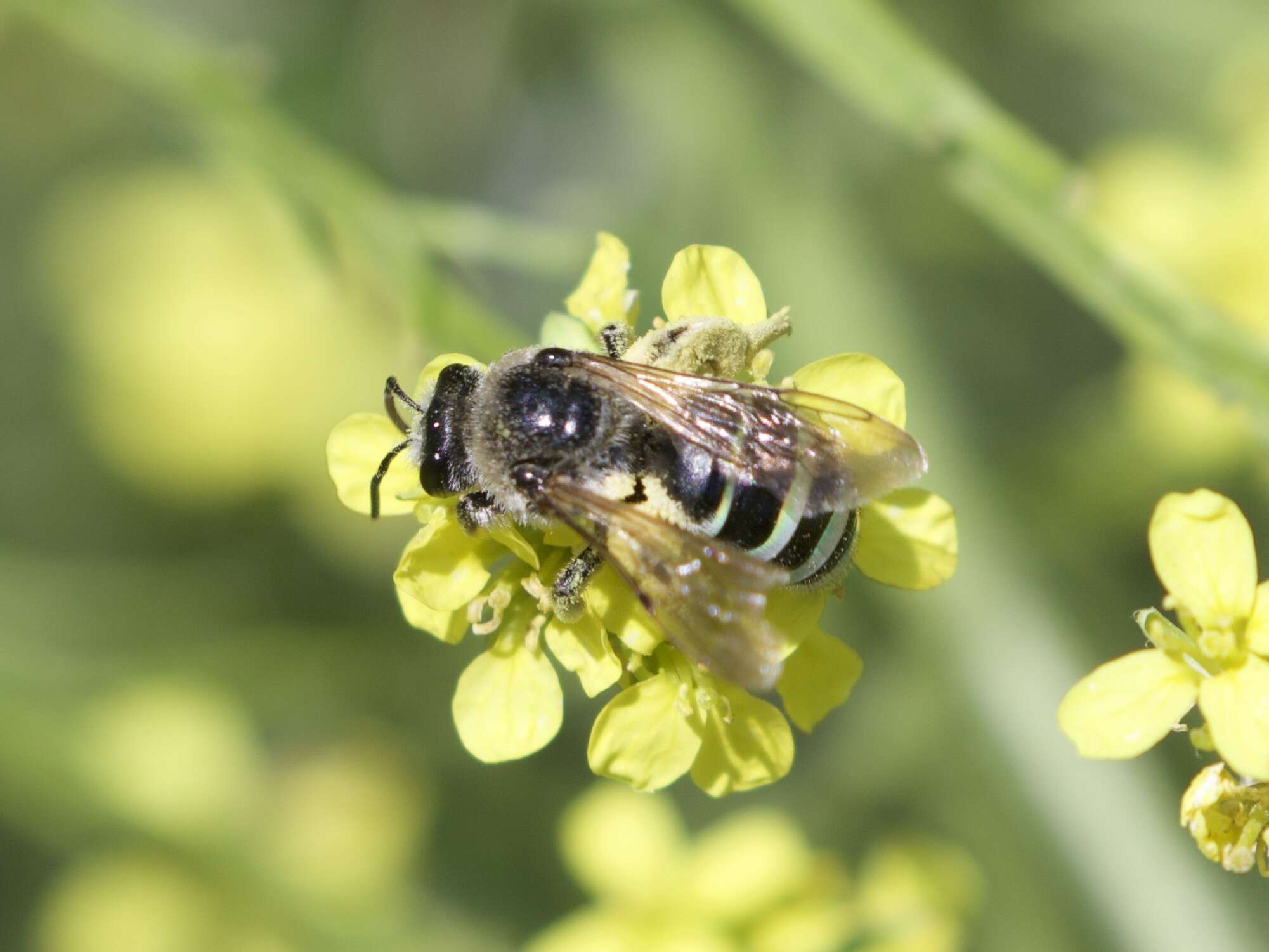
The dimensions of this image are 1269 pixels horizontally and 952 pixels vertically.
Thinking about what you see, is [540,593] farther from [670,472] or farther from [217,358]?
[217,358]

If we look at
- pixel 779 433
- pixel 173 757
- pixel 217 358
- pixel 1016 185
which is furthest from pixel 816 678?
pixel 217 358

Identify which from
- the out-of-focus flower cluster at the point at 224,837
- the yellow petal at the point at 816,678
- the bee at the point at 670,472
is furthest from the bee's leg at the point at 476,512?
the out-of-focus flower cluster at the point at 224,837

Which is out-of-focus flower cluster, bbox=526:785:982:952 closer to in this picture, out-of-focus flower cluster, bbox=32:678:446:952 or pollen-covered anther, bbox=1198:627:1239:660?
out-of-focus flower cluster, bbox=32:678:446:952

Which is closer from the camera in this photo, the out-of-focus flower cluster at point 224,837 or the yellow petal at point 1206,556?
the yellow petal at point 1206,556

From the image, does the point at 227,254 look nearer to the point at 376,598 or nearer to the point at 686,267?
the point at 376,598

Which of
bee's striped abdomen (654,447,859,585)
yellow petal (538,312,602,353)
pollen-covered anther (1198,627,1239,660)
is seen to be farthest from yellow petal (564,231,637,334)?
pollen-covered anther (1198,627,1239,660)

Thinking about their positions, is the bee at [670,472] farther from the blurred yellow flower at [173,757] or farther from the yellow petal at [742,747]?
the blurred yellow flower at [173,757]

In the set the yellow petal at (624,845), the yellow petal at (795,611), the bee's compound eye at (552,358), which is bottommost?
the yellow petal at (624,845)
